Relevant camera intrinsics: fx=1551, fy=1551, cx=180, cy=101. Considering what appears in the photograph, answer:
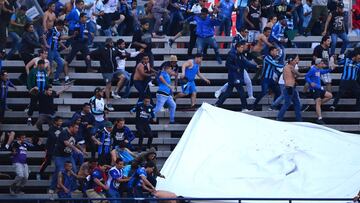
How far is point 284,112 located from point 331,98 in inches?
52.5

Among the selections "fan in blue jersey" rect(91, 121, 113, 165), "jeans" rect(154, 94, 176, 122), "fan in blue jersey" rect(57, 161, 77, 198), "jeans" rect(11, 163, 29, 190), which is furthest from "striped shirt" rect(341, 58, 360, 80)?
"jeans" rect(11, 163, 29, 190)

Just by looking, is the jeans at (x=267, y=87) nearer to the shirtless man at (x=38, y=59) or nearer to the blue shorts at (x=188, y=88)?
the blue shorts at (x=188, y=88)

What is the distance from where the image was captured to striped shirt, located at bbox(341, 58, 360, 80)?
3453 centimetres

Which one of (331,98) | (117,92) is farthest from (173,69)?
(331,98)

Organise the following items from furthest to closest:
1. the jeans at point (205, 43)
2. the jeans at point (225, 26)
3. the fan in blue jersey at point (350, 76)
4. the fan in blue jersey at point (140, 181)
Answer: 1. the jeans at point (225, 26)
2. the jeans at point (205, 43)
3. the fan in blue jersey at point (350, 76)
4. the fan in blue jersey at point (140, 181)

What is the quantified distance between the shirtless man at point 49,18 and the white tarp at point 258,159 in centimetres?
452

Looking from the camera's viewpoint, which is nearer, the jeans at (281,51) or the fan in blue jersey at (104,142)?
the fan in blue jersey at (104,142)

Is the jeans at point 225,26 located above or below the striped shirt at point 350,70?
above

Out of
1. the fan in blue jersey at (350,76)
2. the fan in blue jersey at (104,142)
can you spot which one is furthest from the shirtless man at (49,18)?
the fan in blue jersey at (350,76)

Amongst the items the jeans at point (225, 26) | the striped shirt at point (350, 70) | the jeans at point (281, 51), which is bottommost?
the striped shirt at point (350, 70)

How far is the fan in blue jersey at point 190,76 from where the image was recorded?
34500 millimetres

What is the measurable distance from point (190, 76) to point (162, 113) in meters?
1.05

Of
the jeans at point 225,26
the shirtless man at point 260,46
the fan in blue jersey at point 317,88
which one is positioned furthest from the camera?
the jeans at point 225,26

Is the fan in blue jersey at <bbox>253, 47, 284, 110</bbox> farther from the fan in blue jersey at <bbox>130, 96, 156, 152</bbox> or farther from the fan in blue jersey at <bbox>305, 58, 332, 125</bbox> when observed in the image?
the fan in blue jersey at <bbox>130, 96, 156, 152</bbox>
